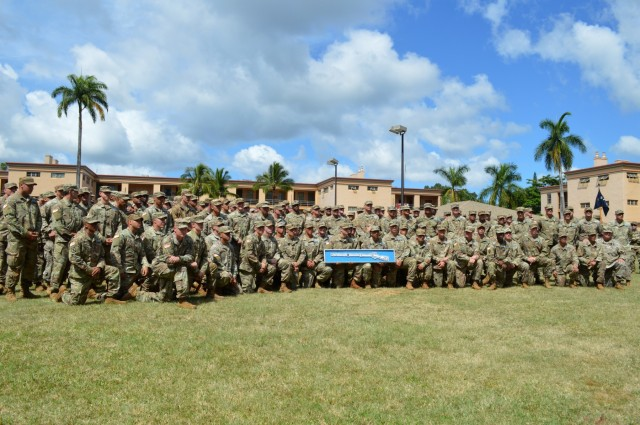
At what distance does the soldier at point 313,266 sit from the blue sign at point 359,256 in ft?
0.87

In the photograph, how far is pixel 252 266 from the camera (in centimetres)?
1124

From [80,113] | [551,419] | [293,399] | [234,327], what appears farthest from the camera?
[80,113]

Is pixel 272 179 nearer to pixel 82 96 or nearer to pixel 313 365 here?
pixel 82 96

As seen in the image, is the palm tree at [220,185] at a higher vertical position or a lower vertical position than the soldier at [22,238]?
higher

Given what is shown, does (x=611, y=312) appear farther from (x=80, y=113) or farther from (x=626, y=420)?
(x=80, y=113)

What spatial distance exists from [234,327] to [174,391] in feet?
8.55

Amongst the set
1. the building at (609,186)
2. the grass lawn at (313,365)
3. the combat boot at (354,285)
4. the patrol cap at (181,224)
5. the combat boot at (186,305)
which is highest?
the building at (609,186)

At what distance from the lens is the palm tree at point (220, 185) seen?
5069 cm

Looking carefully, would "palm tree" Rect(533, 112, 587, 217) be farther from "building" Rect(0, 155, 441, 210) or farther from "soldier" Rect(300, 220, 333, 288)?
"soldier" Rect(300, 220, 333, 288)

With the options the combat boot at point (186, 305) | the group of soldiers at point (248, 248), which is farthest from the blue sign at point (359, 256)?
the combat boot at point (186, 305)

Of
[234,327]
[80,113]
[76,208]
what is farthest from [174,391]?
[80,113]

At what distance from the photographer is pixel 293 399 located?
4.70 m

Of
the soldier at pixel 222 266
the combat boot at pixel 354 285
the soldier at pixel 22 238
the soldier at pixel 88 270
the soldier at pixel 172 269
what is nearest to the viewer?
the soldier at pixel 88 270

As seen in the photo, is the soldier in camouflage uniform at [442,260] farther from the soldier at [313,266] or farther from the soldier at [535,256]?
the soldier at [313,266]
